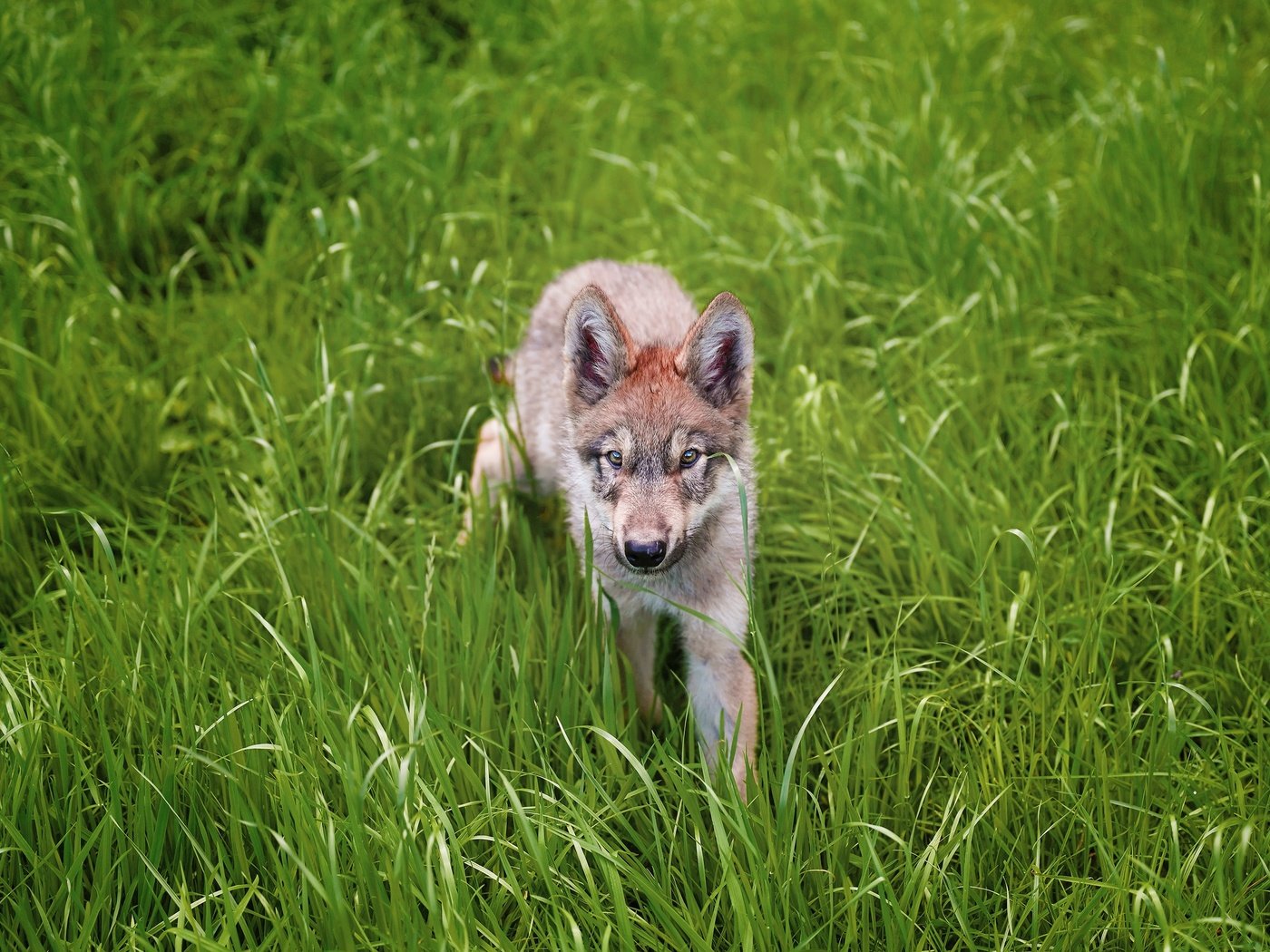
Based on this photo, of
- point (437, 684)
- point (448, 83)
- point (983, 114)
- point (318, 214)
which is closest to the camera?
point (437, 684)

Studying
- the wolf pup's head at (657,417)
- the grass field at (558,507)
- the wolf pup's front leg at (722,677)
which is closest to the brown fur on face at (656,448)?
the wolf pup's head at (657,417)

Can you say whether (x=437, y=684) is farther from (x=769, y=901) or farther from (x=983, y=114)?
(x=983, y=114)

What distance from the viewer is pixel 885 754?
3266mm

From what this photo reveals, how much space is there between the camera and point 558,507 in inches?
169

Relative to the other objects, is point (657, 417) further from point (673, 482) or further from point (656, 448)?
point (673, 482)

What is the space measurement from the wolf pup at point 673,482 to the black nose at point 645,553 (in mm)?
13

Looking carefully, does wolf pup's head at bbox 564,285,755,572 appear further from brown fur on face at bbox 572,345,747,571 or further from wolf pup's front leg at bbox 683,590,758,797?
wolf pup's front leg at bbox 683,590,758,797

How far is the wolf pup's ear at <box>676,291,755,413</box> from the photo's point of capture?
126 inches

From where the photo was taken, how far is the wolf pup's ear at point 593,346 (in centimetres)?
326

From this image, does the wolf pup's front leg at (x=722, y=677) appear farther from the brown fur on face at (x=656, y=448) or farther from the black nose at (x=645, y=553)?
the black nose at (x=645, y=553)

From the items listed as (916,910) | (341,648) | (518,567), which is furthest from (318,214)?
(916,910)

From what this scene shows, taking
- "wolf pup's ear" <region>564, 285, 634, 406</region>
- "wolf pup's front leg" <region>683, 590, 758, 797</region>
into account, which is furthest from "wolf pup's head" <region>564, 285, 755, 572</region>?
"wolf pup's front leg" <region>683, 590, 758, 797</region>

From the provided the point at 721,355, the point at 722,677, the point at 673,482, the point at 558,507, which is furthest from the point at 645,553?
the point at 558,507

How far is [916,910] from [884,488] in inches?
73.7
